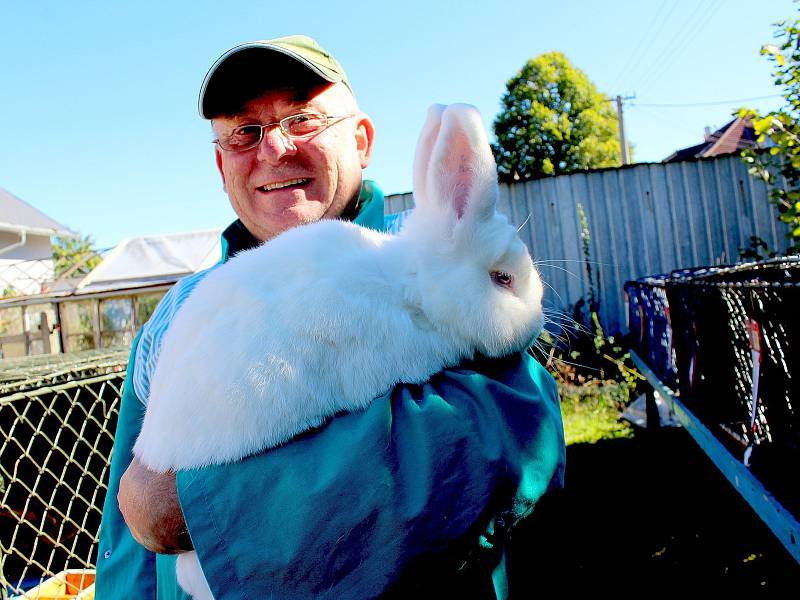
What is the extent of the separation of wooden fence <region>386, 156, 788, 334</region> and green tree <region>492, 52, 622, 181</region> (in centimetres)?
1453

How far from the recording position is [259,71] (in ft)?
4.67

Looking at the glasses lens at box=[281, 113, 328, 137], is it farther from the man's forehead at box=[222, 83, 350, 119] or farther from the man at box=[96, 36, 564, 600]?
the man at box=[96, 36, 564, 600]

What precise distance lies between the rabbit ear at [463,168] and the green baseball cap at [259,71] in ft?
1.69

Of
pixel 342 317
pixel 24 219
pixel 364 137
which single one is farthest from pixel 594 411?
pixel 24 219

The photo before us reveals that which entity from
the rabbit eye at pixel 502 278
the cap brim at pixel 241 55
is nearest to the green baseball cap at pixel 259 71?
the cap brim at pixel 241 55

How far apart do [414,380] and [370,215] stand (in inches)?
26.9

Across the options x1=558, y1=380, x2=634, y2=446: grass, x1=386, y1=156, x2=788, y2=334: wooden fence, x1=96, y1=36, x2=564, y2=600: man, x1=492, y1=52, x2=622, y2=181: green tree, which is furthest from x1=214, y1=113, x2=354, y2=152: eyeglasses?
x1=492, y1=52, x2=622, y2=181: green tree

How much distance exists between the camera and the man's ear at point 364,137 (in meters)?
1.69

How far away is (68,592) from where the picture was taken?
263 cm

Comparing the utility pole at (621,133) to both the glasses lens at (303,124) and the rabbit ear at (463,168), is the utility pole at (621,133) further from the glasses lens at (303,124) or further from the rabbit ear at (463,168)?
the rabbit ear at (463,168)

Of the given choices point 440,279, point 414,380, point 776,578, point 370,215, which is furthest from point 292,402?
point 776,578

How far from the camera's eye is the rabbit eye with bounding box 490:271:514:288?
115cm

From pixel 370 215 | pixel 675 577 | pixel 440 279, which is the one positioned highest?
pixel 370 215

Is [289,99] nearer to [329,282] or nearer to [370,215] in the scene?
[370,215]
